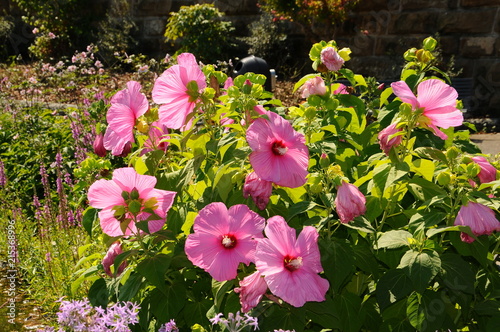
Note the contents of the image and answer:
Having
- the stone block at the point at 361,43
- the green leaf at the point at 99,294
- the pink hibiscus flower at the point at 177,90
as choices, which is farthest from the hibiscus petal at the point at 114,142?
the stone block at the point at 361,43

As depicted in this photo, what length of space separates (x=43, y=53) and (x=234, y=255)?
10.3 metres

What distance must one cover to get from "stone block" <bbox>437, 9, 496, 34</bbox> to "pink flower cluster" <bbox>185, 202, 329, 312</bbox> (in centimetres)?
704

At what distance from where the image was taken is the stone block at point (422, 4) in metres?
8.11

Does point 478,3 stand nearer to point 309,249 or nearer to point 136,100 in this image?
point 136,100

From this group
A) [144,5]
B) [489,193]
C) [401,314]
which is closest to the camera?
[401,314]

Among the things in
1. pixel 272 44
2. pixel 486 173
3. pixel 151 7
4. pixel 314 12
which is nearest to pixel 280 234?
pixel 486 173

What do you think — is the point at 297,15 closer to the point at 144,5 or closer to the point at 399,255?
the point at 144,5

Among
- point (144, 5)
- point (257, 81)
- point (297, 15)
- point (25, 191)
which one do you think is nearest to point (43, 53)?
point (144, 5)

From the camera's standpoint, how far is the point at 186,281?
2.13m

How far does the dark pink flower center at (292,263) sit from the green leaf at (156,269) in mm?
370

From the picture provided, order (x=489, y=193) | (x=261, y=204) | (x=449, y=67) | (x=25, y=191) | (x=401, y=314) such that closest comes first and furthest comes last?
(x=261, y=204) → (x=401, y=314) → (x=489, y=193) → (x=25, y=191) → (x=449, y=67)

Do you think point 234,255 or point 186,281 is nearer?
point 234,255

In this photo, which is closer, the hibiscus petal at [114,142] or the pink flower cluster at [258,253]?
the pink flower cluster at [258,253]

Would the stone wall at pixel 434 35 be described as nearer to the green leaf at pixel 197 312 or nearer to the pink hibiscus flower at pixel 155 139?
the pink hibiscus flower at pixel 155 139
